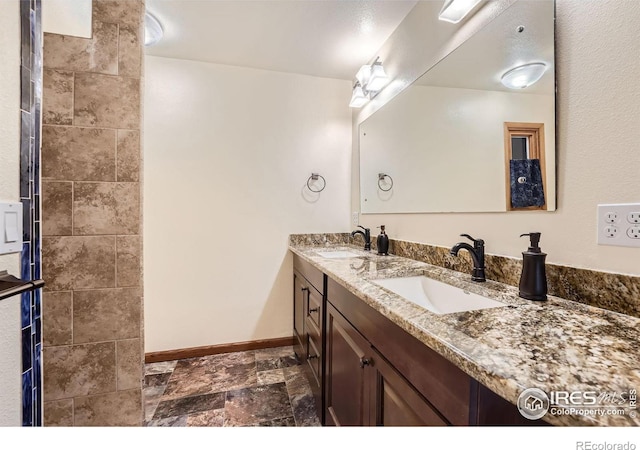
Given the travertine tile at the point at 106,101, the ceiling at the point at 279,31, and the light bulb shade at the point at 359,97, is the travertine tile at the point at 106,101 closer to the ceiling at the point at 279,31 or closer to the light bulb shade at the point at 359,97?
the ceiling at the point at 279,31

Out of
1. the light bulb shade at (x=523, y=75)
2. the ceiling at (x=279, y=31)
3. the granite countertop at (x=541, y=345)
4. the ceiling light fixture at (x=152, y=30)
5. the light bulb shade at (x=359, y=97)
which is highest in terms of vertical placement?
the ceiling at (x=279, y=31)

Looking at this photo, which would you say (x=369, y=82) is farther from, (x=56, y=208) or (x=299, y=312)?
(x=56, y=208)

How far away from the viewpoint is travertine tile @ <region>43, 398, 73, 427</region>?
1.05 metres

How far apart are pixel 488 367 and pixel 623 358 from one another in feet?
0.89

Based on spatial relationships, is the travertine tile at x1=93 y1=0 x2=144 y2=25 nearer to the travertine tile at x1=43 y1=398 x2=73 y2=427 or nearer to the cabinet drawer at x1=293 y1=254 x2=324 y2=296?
the cabinet drawer at x1=293 y1=254 x2=324 y2=296

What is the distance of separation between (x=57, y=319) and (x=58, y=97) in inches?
35.6

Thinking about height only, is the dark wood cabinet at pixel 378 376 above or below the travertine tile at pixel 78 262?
below

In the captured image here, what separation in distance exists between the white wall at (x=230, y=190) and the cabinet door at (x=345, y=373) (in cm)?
110

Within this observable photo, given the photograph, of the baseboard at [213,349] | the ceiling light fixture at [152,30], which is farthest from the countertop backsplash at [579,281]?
the ceiling light fixture at [152,30]

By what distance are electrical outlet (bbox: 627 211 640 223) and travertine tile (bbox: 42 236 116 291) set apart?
175 centimetres

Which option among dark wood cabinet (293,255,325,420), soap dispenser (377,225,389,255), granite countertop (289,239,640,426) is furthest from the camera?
soap dispenser (377,225,389,255)

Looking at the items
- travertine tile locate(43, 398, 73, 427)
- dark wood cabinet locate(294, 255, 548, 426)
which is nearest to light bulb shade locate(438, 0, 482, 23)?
dark wood cabinet locate(294, 255, 548, 426)

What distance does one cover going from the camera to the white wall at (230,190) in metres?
2.06

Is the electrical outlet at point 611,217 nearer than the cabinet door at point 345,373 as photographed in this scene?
Yes
